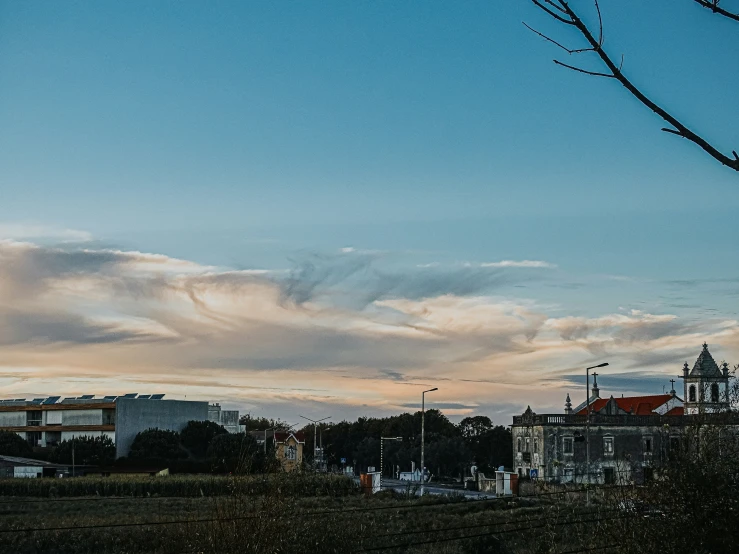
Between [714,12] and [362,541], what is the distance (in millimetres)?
17016

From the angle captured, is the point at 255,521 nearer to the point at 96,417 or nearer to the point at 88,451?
the point at 88,451

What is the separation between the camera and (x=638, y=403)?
270ft


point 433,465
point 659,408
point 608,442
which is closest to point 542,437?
point 608,442

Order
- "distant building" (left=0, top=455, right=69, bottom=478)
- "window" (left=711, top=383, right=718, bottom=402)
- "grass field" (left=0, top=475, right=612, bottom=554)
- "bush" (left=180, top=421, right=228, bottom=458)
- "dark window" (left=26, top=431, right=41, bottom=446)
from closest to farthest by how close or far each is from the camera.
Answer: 1. "grass field" (left=0, top=475, right=612, bottom=554)
2. "distant building" (left=0, top=455, right=69, bottom=478)
3. "window" (left=711, top=383, right=718, bottom=402)
4. "bush" (left=180, top=421, right=228, bottom=458)
5. "dark window" (left=26, top=431, right=41, bottom=446)

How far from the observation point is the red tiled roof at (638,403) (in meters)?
78.3

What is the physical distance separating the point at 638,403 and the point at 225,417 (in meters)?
44.6

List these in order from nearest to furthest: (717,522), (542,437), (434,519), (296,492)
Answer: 1. (717,522)
2. (296,492)
3. (434,519)
4. (542,437)

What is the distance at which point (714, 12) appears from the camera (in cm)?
367

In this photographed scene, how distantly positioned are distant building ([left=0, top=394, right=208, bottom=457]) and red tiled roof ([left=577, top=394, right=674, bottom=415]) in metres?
36.3

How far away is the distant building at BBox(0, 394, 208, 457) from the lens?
76375 mm

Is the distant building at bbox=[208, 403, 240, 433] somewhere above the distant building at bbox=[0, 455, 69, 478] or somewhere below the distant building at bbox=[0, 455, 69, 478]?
above

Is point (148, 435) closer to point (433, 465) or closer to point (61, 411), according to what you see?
point (61, 411)

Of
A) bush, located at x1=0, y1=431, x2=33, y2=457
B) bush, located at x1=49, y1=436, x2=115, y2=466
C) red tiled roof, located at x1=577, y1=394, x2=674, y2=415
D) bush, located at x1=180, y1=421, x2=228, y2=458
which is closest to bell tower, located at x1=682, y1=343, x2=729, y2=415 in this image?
red tiled roof, located at x1=577, y1=394, x2=674, y2=415

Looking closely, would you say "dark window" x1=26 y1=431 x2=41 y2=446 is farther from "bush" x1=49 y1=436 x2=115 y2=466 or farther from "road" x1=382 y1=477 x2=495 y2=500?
"road" x1=382 y1=477 x2=495 y2=500
